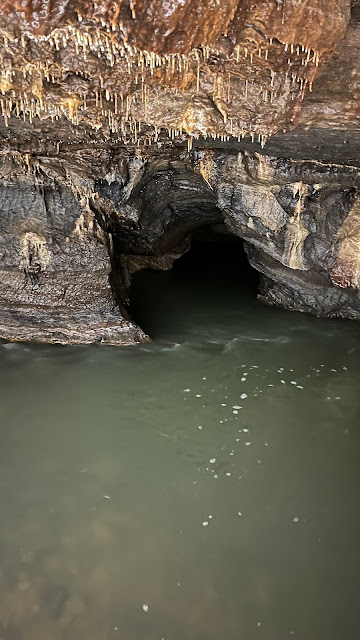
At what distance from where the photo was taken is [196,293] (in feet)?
32.8

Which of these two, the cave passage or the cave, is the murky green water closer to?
the cave

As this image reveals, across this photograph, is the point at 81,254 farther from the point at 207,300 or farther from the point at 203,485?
the point at 203,485

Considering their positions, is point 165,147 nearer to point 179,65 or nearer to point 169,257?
point 179,65

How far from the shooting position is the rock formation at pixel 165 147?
3.23 meters

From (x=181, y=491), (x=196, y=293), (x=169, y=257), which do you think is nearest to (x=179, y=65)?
(x=181, y=491)

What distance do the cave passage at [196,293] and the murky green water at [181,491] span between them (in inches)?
38.3

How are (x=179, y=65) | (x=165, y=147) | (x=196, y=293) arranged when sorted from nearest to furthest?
(x=179, y=65)
(x=165, y=147)
(x=196, y=293)

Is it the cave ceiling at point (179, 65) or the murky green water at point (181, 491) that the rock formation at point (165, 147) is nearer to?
the cave ceiling at point (179, 65)

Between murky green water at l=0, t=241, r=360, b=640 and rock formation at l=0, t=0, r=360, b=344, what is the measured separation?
124 cm

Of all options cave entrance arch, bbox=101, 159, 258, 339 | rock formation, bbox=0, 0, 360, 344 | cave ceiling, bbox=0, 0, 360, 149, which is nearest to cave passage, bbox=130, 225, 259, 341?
cave entrance arch, bbox=101, 159, 258, 339

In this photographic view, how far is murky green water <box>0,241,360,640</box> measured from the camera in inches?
132

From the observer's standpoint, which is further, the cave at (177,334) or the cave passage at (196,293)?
the cave passage at (196,293)

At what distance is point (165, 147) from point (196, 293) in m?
3.79

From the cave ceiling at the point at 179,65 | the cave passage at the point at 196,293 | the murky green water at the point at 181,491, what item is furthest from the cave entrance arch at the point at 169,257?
the cave ceiling at the point at 179,65
